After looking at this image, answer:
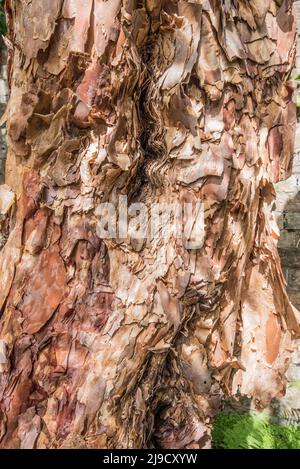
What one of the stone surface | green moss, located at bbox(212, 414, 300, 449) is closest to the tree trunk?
green moss, located at bbox(212, 414, 300, 449)

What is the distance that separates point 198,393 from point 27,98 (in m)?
0.94

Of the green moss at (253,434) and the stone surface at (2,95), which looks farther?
the stone surface at (2,95)

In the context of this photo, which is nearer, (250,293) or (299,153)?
(250,293)

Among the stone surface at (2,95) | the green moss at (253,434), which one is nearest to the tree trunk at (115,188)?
the green moss at (253,434)

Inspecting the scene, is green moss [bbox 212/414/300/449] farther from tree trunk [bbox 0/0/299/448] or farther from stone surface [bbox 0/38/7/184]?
stone surface [bbox 0/38/7/184]

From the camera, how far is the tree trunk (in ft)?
3.62

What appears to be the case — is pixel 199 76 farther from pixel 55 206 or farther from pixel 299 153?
pixel 299 153

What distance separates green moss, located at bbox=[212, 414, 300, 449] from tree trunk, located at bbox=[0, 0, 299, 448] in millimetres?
1001

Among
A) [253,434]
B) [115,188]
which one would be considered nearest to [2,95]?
[115,188]

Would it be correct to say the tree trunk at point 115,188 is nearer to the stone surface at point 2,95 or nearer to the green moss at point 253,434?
the green moss at point 253,434

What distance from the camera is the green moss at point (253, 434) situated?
2.03 meters

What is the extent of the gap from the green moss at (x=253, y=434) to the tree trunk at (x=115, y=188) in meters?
1.00
